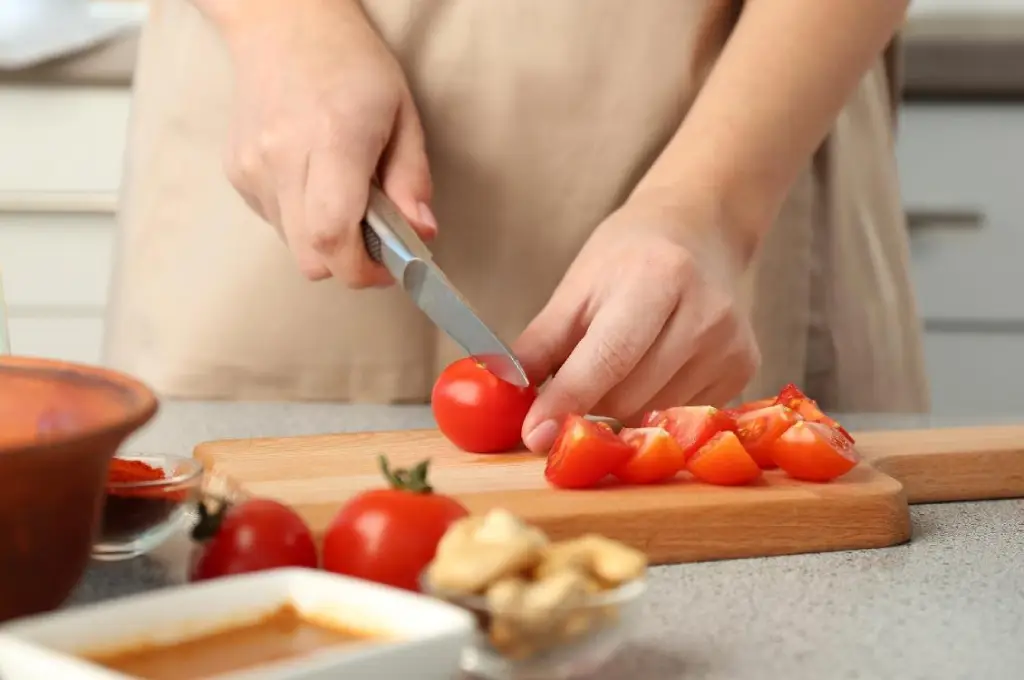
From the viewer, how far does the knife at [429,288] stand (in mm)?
1015

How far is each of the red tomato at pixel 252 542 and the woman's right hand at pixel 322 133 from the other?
423 mm

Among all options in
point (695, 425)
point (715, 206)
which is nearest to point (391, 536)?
point (695, 425)

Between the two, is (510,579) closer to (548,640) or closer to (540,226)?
(548,640)

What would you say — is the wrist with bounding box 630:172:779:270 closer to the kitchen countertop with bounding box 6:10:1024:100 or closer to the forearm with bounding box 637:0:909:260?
the forearm with bounding box 637:0:909:260

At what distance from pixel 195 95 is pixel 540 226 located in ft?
1.33

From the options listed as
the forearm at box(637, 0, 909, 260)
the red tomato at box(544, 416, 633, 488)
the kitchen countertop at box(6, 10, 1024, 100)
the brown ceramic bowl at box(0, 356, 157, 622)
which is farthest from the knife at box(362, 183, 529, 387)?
the kitchen countertop at box(6, 10, 1024, 100)

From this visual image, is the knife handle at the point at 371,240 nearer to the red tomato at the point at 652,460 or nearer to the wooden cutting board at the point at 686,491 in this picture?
the wooden cutting board at the point at 686,491

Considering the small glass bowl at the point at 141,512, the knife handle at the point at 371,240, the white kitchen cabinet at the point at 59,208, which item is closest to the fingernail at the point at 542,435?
the knife handle at the point at 371,240

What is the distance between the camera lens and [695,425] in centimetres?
98

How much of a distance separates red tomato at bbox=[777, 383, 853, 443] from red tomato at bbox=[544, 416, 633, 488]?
17cm

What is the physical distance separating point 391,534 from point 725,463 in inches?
13.0

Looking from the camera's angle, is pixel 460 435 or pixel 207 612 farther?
pixel 460 435

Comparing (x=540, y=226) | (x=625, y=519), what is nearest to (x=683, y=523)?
(x=625, y=519)

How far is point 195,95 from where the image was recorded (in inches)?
56.1
